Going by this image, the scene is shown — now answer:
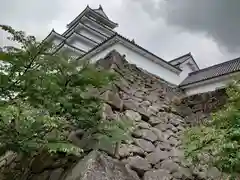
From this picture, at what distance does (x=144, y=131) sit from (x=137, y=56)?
146 inches

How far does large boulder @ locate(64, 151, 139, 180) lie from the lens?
2.81 meters

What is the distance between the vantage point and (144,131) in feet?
14.3

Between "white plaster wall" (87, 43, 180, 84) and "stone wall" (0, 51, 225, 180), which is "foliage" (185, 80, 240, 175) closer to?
"stone wall" (0, 51, 225, 180)

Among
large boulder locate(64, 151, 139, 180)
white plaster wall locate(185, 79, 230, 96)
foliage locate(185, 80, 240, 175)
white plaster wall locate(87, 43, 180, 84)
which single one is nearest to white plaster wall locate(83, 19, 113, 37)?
white plaster wall locate(87, 43, 180, 84)

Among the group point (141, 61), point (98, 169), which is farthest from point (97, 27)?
point (98, 169)

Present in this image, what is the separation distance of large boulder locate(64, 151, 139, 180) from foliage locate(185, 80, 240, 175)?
0.89 metres

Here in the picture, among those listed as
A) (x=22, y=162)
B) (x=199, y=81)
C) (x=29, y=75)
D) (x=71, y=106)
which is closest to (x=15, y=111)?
(x=29, y=75)

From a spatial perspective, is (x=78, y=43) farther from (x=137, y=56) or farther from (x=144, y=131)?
(x=144, y=131)

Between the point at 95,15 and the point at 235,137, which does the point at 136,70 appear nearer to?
the point at 235,137

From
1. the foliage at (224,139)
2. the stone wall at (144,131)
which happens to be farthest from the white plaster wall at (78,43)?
the foliage at (224,139)

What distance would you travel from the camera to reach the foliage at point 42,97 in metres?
2.87

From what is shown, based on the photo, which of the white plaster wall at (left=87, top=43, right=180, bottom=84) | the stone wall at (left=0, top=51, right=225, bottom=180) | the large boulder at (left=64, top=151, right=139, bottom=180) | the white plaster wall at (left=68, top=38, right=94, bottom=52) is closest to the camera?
the large boulder at (left=64, top=151, right=139, bottom=180)

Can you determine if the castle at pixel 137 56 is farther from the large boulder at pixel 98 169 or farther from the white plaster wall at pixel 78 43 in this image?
the large boulder at pixel 98 169

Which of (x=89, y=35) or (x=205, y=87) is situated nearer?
(x=205, y=87)
